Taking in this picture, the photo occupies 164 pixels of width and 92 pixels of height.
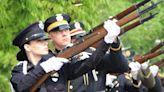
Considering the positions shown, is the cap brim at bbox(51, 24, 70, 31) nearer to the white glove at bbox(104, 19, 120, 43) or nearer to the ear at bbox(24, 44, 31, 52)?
the ear at bbox(24, 44, 31, 52)

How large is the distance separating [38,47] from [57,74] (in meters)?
0.33

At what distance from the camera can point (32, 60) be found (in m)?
7.36

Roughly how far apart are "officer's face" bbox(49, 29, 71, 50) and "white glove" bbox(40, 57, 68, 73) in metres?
0.59

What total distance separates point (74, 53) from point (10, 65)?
8.33 ft

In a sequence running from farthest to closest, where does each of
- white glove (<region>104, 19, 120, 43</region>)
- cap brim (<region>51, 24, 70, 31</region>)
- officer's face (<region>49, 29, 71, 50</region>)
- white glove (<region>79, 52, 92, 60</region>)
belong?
cap brim (<region>51, 24, 70, 31</region>) → officer's face (<region>49, 29, 71, 50</region>) → white glove (<region>79, 52, 92, 60</region>) → white glove (<region>104, 19, 120, 43</region>)

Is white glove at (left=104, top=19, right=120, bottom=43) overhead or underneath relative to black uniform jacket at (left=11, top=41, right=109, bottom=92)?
overhead

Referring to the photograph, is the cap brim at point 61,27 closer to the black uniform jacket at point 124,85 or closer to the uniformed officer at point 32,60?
the uniformed officer at point 32,60

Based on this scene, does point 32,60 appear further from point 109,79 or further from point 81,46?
point 109,79

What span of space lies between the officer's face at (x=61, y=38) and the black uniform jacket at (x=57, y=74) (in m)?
0.40

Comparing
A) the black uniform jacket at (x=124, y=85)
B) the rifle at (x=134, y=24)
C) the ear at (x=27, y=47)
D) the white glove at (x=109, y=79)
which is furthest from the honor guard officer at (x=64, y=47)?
the black uniform jacket at (x=124, y=85)

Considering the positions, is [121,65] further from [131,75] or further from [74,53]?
[131,75]

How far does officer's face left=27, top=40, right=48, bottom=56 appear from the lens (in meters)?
7.23

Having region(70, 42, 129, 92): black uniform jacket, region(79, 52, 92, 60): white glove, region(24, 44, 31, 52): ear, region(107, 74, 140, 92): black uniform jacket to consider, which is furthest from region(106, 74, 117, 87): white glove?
region(24, 44, 31, 52): ear

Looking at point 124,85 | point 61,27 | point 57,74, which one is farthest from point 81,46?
point 124,85
